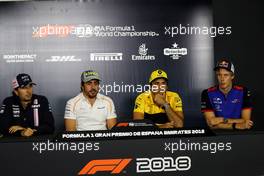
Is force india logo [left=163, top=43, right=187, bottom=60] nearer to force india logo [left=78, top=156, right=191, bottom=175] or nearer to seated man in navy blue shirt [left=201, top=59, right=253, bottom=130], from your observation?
seated man in navy blue shirt [left=201, top=59, right=253, bottom=130]

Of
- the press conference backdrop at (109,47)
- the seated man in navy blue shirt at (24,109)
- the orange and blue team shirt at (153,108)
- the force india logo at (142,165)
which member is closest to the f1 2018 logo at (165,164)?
the force india logo at (142,165)

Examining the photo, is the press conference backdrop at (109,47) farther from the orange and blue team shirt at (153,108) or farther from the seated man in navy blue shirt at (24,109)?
the seated man in navy blue shirt at (24,109)

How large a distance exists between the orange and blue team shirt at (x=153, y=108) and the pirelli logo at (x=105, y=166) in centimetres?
243

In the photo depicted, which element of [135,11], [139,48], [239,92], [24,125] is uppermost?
[135,11]

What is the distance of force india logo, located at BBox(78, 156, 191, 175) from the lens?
1.23m

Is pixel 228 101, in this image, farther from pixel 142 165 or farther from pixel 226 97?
pixel 142 165

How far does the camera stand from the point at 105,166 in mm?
A: 1229

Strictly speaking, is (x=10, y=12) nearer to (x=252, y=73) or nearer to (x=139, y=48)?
(x=139, y=48)

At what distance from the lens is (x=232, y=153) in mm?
1259

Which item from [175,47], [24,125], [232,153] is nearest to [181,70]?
[175,47]

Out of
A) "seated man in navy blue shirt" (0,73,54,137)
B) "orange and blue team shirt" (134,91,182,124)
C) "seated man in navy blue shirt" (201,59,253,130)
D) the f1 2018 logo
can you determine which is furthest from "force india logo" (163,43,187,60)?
the f1 2018 logo

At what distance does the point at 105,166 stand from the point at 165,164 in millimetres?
217

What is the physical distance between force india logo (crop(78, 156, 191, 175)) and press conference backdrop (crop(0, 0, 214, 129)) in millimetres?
3311

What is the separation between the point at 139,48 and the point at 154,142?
3407mm
